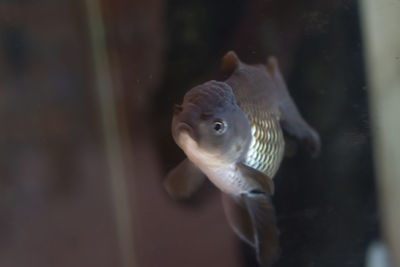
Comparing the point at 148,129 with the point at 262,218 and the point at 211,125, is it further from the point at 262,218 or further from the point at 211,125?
the point at 211,125

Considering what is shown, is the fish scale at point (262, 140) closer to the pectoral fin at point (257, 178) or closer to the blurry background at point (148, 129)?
the pectoral fin at point (257, 178)

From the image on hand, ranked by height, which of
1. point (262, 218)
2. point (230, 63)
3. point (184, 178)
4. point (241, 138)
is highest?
point (230, 63)

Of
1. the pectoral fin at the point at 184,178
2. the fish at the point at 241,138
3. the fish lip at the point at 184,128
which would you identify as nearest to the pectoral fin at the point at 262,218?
the fish at the point at 241,138

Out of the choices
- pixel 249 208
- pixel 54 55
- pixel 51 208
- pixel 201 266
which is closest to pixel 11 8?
pixel 54 55

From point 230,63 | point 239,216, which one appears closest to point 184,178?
point 239,216

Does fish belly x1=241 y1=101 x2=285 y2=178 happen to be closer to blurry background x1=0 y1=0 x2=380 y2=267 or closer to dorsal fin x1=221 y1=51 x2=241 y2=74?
dorsal fin x1=221 y1=51 x2=241 y2=74

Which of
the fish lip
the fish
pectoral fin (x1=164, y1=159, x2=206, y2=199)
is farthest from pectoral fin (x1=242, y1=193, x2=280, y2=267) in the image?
the fish lip

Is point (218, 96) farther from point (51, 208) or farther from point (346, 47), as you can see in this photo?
point (51, 208)

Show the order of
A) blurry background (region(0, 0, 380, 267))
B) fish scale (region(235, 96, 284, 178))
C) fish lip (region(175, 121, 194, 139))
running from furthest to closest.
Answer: blurry background (region(0, 0, 380, 267))
fish scale (region(235, 96, 284, 178))
fish lip (region(175, 121, 194, 139))
